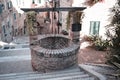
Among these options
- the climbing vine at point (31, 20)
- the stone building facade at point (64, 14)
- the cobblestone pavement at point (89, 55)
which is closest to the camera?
the climbing vine at point (31, 20)

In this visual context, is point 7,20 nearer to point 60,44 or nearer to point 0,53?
point 0,53

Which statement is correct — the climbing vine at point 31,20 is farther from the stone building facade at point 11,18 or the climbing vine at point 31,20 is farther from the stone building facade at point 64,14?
the stone building facade at point 11,18

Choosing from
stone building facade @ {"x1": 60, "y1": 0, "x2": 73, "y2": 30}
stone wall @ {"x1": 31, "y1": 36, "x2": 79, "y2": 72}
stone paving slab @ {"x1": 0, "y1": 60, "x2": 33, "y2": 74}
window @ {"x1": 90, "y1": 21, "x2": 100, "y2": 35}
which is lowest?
stone paving slab @ {"x1": 0, "y1": 60, "x2": 33, "y2": 74}

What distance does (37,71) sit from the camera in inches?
297

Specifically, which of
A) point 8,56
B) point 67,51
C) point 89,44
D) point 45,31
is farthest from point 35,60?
point 45,31

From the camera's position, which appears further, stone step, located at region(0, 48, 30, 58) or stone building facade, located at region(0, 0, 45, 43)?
stone building facade, located at region(0, 0, 45, 43)

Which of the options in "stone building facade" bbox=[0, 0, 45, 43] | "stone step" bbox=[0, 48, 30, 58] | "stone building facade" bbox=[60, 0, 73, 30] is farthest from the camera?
"stone building facade" bbox=[0, 0, 45, 43]

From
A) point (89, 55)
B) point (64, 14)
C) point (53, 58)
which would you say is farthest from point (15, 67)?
point (64, 14)

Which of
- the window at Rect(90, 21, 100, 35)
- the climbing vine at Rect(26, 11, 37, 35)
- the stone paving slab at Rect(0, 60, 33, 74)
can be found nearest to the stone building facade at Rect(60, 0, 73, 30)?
the window at Rect(90, 21, 100, 35)

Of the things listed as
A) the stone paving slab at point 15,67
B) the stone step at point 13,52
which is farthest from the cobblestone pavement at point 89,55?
the stone step at point 13,52

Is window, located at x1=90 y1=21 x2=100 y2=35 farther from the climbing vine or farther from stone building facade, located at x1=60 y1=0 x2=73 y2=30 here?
the climbing vine

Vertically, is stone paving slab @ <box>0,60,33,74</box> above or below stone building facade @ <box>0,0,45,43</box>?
below

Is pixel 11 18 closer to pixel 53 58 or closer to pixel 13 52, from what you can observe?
pixel 13 52

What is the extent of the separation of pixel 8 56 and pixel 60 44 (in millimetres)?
4115
